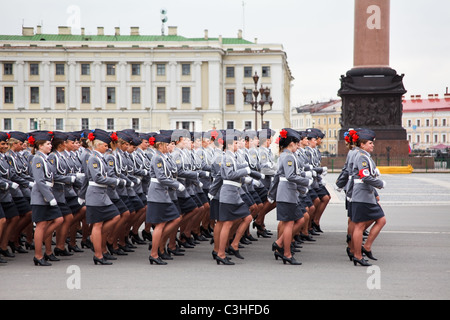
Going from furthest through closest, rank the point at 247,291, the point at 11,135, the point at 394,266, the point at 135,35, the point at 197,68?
the point at 135,35
the point at 197,68
the point at 11,135
the point at 394,266
the point at 247,291

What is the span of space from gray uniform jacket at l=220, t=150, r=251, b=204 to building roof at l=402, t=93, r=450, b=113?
108 metres

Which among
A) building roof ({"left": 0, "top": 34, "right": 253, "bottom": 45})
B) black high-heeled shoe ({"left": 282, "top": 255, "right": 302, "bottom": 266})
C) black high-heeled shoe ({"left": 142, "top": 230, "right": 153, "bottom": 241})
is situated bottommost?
black high-heeled shoe ({"left": 142, "top": 230, "right": 153, "bottom": 241})

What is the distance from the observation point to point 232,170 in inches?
387

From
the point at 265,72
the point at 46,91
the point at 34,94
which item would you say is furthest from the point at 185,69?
the point at 34,94

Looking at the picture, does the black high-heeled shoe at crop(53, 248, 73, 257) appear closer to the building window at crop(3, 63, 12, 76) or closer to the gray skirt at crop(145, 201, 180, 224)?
the gray skirt at crop(145, 201, 180, 224)

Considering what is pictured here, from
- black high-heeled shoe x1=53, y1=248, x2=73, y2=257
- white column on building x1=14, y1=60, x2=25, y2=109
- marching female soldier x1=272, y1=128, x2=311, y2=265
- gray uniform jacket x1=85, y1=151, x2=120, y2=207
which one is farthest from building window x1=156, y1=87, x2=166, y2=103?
marching female soldier x1=272, y1=128, x2=311, y2=265

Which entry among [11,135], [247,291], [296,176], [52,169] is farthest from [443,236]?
[11,135]

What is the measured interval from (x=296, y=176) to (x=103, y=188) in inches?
110

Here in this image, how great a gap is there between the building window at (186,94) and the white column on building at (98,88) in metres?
10.4

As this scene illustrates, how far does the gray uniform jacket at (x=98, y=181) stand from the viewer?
31.3ft

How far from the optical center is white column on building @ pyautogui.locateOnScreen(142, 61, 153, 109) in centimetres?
8544

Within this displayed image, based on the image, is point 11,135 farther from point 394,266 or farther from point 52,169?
point 394,266

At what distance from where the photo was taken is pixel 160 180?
9.68 m

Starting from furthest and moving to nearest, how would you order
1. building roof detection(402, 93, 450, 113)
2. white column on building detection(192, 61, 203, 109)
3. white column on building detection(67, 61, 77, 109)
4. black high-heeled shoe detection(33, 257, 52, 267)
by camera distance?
1. building roof detection(402, 93, 450, 113)
2. white column on building detection(67, 61, 77, 109)
3. white column on building detection(192, 61, 203, 109)
4. black high-heeled shoe detection(33, 257, 52, 267)
